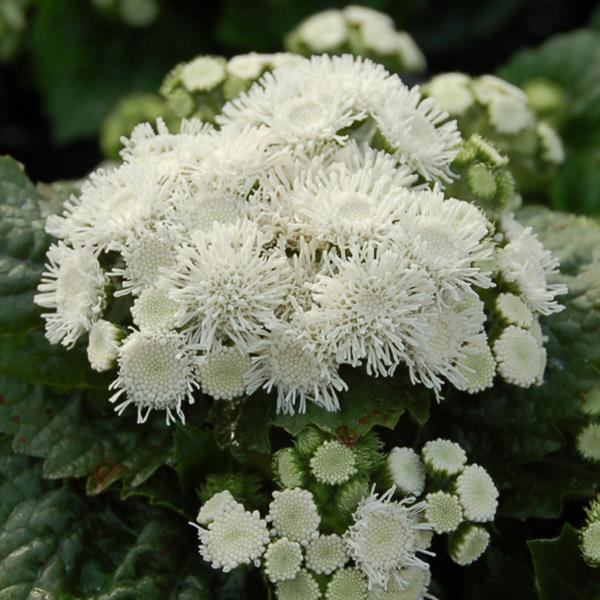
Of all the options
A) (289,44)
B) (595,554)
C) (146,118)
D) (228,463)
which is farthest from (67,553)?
(289,44)

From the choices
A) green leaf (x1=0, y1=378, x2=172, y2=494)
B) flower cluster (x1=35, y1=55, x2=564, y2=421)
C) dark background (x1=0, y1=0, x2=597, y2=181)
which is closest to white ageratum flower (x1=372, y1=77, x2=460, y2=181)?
flower cluster (x1=35, y1=55, x2=564, y2=421)

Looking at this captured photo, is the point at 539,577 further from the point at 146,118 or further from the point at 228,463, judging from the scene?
the point at 146,118

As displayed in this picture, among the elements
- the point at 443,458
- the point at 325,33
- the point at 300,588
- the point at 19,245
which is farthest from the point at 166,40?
the point at 300,588

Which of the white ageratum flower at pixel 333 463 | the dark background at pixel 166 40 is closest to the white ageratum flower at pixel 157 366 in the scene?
the white ageratum flower at pixel 333 463

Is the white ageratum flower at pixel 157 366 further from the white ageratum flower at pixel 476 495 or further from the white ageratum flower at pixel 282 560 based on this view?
the white ageratum flower at pixel 476 495

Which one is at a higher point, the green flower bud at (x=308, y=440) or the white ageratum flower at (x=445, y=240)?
the white ageratum flower at (x=445, y=240)

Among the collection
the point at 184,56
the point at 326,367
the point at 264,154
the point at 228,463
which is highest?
the point at 264,154

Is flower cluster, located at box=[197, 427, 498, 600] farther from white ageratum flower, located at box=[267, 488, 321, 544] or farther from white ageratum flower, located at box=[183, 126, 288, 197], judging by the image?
white ageratum flower, located at box=[183, 126, 288, 197]
